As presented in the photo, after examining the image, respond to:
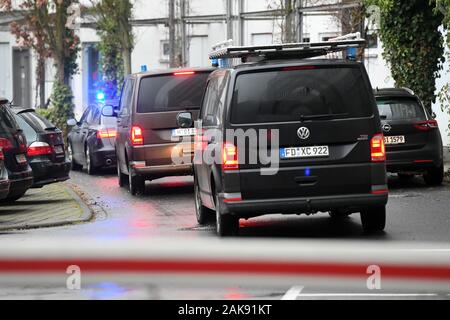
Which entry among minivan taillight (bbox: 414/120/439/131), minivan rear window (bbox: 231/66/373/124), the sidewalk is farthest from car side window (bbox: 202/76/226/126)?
minivan taillight (bbox: 414/120/439/131)

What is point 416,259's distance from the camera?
13.4ft

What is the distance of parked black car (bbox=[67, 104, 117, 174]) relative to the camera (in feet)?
75.9

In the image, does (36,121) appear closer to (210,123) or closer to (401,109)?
(401,109)

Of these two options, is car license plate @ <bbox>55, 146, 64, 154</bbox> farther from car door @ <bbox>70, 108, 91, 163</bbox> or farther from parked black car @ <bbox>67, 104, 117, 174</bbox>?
car door @ <bbox>70, 108, 91, 163</bbox>

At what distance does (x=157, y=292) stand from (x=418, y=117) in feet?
44.9

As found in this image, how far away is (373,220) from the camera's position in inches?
474

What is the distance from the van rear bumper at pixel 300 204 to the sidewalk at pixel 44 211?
361 cm

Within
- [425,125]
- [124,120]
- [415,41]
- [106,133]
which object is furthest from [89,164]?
[425,125]

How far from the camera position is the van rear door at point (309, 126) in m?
11.1

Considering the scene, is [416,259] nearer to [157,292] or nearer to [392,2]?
[157,292]

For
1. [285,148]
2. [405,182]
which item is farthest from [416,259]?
[405,182]

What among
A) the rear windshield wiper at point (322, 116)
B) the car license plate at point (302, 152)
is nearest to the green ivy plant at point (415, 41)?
the rear windshield wiper at point (322, 116)

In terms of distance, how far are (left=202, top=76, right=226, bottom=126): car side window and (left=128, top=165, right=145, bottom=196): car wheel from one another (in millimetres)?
4902
